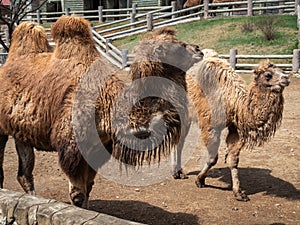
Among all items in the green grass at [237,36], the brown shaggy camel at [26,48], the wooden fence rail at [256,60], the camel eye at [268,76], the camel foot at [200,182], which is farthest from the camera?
the green grass at [237,36]

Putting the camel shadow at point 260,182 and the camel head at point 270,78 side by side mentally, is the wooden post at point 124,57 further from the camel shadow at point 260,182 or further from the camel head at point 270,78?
the camel head at point 270,78

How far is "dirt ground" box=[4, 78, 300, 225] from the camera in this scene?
5.23 m

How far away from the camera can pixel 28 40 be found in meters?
4.80

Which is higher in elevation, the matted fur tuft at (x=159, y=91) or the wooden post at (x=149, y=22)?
the matted fur tuft at (x=159, y=91)

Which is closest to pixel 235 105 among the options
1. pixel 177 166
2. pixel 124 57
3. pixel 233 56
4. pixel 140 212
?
pixel 177 166

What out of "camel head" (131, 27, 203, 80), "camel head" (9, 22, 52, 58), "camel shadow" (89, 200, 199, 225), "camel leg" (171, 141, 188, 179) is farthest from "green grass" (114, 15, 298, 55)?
"camel head" (131, 27, 203, 80)

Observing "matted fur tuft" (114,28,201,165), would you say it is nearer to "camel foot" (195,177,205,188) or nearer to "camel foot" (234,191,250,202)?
"camel foot" (234,191,250,202)

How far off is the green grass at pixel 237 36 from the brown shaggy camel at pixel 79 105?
46.4 ft

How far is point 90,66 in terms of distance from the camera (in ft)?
13.1

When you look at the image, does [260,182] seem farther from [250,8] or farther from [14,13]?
[250,8]

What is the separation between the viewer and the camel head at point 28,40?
4773mm

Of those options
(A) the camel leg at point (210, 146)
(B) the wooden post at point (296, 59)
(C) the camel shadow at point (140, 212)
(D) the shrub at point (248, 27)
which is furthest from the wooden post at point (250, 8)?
(C) the camel shadow at point (140, 212)

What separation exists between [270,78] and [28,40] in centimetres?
293

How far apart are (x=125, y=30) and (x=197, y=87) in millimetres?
18027
